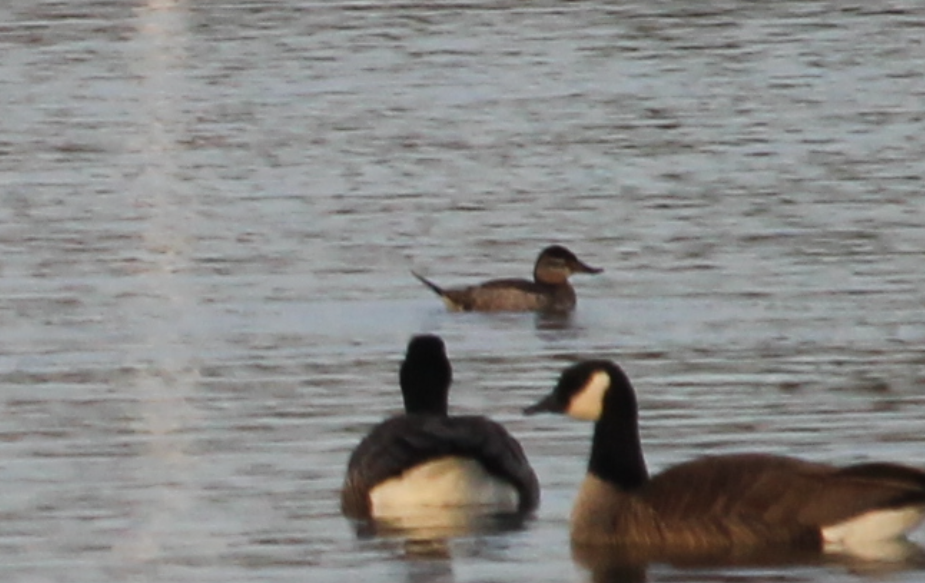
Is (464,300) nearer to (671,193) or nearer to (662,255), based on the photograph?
(662,255)

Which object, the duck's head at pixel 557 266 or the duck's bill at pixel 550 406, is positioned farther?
the duck's head at pixel 557 266

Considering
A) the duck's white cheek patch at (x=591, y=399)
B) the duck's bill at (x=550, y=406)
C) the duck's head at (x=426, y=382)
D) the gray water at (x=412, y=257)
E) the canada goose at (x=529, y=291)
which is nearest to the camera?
the duck's white cheek patch at (x=591, y=399)

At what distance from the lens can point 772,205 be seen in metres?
25.5

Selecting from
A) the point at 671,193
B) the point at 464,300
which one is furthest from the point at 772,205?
the point at 464,300

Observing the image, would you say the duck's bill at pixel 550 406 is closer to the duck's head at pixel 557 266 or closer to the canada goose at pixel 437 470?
the canada goose at pixel 437 470

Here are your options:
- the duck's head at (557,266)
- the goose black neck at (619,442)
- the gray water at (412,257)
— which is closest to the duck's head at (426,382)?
the gray water at (412,257)

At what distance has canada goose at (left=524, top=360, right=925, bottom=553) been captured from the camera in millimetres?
12445

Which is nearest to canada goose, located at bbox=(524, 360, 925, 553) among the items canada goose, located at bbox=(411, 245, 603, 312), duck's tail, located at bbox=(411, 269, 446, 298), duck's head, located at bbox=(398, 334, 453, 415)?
duck's head, located at bbox=(398, 334, 453, 415)

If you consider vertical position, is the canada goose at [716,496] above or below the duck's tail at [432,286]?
above

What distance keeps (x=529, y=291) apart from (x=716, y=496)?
9.17m

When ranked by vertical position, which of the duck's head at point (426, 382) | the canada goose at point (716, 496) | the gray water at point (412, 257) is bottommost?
the gray water at point (412, 257)

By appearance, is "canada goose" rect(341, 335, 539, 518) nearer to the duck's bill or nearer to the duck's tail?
the duck's bill

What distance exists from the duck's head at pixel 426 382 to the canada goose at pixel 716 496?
1591 millimetres

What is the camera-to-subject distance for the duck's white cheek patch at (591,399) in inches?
527
